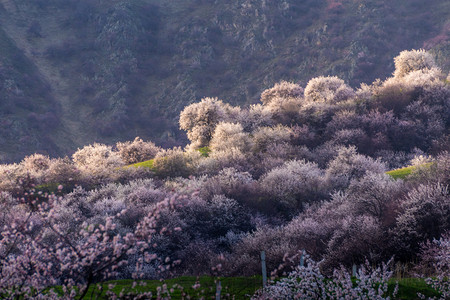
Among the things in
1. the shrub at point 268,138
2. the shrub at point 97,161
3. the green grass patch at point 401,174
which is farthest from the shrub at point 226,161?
the green grass patch at point 401,174

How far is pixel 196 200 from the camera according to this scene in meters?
25.4

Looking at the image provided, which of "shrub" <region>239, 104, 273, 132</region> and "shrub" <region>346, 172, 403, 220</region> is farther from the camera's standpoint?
"shrub" <region>239, 104, 273, 132</region>

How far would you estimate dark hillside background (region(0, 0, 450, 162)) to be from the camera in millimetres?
78688

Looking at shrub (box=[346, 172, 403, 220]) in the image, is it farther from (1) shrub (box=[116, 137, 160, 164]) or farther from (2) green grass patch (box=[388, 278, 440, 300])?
(1) shrub (box=[116, 137, 160, 164])

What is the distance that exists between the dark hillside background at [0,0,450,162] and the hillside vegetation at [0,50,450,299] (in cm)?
3212

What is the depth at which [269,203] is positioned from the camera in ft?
88.6

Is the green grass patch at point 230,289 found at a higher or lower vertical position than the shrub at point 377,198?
lower

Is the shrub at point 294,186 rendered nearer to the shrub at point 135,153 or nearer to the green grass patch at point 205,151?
the green grass patch at point 205,151

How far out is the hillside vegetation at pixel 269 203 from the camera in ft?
28.0

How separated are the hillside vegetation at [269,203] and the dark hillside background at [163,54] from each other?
32.1 meters

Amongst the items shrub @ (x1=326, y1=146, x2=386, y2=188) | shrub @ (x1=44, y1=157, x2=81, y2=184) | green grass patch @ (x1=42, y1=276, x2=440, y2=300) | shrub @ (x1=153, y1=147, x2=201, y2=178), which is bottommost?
green grass patch @ (x1=42, y1=276, x2=440, y2=300)

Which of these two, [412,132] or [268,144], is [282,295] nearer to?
[268,144]

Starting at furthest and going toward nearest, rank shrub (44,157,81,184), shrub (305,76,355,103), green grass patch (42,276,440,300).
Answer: shrub (305,76,355,103), shrub (44,157,81,184), green grass patch (42,276,440,300)

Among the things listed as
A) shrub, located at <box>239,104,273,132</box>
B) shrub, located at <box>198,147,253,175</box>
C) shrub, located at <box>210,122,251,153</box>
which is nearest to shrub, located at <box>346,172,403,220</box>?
shrub, located at <box>198,147,253,175</box>
